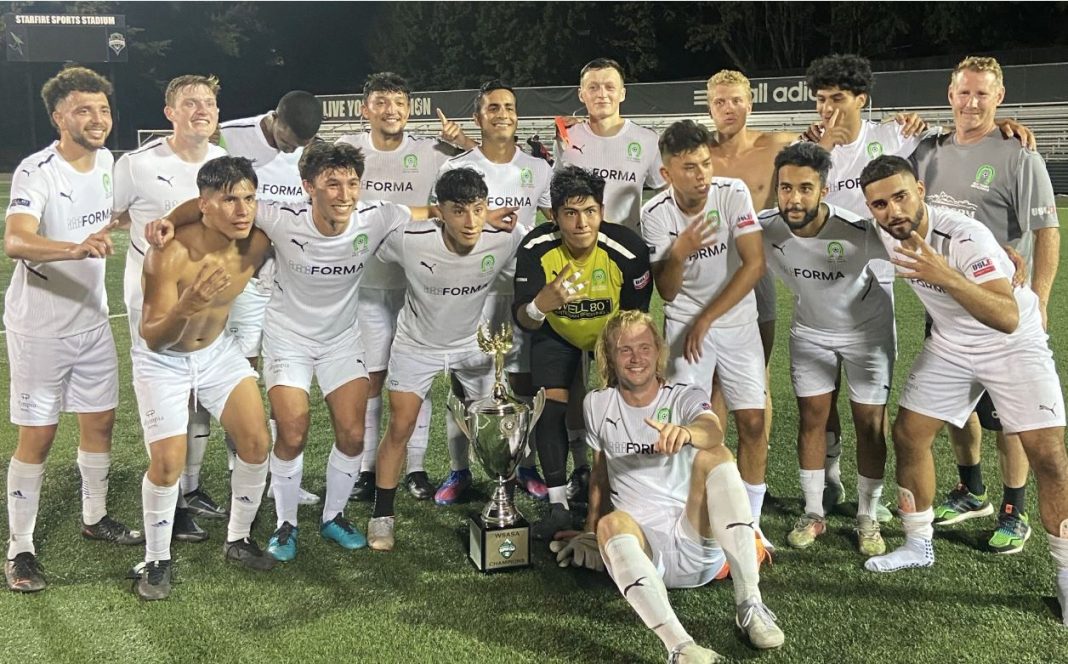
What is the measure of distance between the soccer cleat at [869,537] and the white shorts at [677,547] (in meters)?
1.02

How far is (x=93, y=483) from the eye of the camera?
15.5 feet

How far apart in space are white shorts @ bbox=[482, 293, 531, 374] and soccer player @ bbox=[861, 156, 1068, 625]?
206cm

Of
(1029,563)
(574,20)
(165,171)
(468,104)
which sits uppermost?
(574,20)

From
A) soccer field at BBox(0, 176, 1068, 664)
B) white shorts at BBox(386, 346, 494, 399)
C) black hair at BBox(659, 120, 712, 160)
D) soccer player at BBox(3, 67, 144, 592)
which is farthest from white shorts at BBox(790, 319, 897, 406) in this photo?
soccer player at BBox(3, 67, 144, 592)

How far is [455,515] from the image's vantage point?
17.0 feet

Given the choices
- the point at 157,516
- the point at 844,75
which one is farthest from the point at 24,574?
the point at 844,75

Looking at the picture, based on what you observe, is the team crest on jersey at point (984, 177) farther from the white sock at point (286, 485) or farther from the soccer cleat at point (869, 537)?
the white sock at point (286, 485)

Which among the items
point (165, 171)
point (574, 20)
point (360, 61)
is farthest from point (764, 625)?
point (360, 61)

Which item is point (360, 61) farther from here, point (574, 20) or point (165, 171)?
point (165, 171)

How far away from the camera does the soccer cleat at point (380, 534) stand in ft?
15.4

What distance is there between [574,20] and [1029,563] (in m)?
32.9

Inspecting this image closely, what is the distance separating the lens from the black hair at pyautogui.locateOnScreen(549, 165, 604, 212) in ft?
14.6

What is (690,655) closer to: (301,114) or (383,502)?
(383,502)

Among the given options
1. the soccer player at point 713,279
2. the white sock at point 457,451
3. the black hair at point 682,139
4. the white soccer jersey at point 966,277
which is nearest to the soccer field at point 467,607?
the white sock at point 457,451
